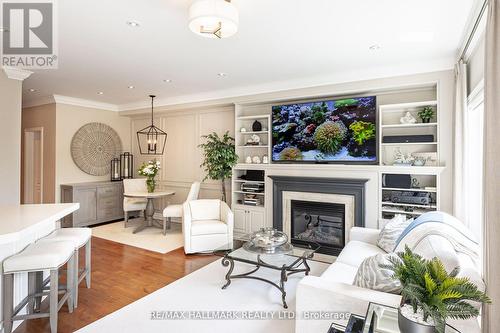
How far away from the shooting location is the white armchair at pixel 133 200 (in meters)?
6.00

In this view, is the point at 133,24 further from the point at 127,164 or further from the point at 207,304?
the point at 127,164

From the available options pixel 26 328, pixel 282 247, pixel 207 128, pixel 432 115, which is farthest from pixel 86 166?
pixel 432 115

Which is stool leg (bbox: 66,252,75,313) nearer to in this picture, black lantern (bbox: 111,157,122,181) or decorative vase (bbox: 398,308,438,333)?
decorative vase (bbox: 398,308,438,333)

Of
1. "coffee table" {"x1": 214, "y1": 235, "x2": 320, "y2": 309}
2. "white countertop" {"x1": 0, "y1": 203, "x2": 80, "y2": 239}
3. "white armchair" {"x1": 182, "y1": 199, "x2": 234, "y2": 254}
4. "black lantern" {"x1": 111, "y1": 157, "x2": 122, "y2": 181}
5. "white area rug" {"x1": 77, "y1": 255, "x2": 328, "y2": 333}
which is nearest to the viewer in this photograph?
"white countertop" {"x1": 0, "y1": 203, "x2": 80, "y2": 239}

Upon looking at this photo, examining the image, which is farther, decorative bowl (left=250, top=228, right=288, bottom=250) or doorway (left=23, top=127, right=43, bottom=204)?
doorway (left=23, top=127, right=43, bottom=204)

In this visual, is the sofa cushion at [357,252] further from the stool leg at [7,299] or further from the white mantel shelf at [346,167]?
the stool leg at [7,299]

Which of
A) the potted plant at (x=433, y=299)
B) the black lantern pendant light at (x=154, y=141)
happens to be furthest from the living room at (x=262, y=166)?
the black lantern pendant light at (x=154, y=141)

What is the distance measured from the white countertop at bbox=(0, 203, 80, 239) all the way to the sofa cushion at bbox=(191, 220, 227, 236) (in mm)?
1842

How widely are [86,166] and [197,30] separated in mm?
5438

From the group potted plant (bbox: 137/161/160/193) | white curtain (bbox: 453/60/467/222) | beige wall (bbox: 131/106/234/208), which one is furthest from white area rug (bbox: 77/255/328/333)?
potted plant (bbox: 137/161/160/193)

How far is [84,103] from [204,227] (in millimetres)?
4269

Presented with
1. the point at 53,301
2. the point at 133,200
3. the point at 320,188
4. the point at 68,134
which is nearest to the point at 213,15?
the point at 53,301

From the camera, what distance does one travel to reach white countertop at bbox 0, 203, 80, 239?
1973 mm

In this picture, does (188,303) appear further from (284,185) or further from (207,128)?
(207,128)
